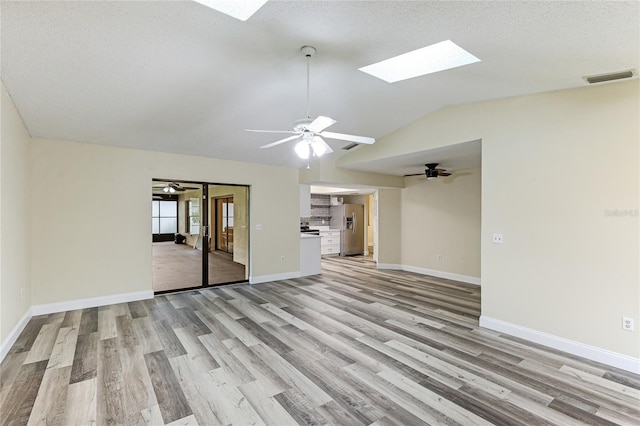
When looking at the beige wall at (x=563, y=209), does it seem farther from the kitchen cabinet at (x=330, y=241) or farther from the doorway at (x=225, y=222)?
the kitchen cabinet at (x=330, y=241)

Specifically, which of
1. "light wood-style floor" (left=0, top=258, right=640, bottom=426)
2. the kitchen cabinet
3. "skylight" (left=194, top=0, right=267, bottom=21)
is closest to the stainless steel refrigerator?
the kitchen cabinet

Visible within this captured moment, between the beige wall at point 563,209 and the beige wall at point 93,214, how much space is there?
486 centimetres

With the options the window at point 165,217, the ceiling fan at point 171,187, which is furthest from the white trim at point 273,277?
the ceiling fan at point 171,187

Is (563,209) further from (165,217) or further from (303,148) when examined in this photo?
(165,217)

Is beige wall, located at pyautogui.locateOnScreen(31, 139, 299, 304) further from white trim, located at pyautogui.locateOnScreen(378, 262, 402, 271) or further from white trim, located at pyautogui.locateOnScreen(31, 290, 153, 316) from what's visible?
white trim, located at pyautogui.locateOnScreen(378, 262, 402, 271)

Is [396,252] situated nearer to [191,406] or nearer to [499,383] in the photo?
[499,383]

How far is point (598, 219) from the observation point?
3010 mm

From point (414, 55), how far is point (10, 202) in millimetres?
4673

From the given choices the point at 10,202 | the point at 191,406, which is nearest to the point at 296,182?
the point at 10,202

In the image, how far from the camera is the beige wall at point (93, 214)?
4238 mm

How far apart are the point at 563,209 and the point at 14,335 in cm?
641

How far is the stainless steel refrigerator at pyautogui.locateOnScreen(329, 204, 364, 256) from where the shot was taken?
1047 centimetres

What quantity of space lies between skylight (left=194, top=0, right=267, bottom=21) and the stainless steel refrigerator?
8.53m

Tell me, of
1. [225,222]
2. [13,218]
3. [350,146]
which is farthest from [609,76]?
[225,222]
